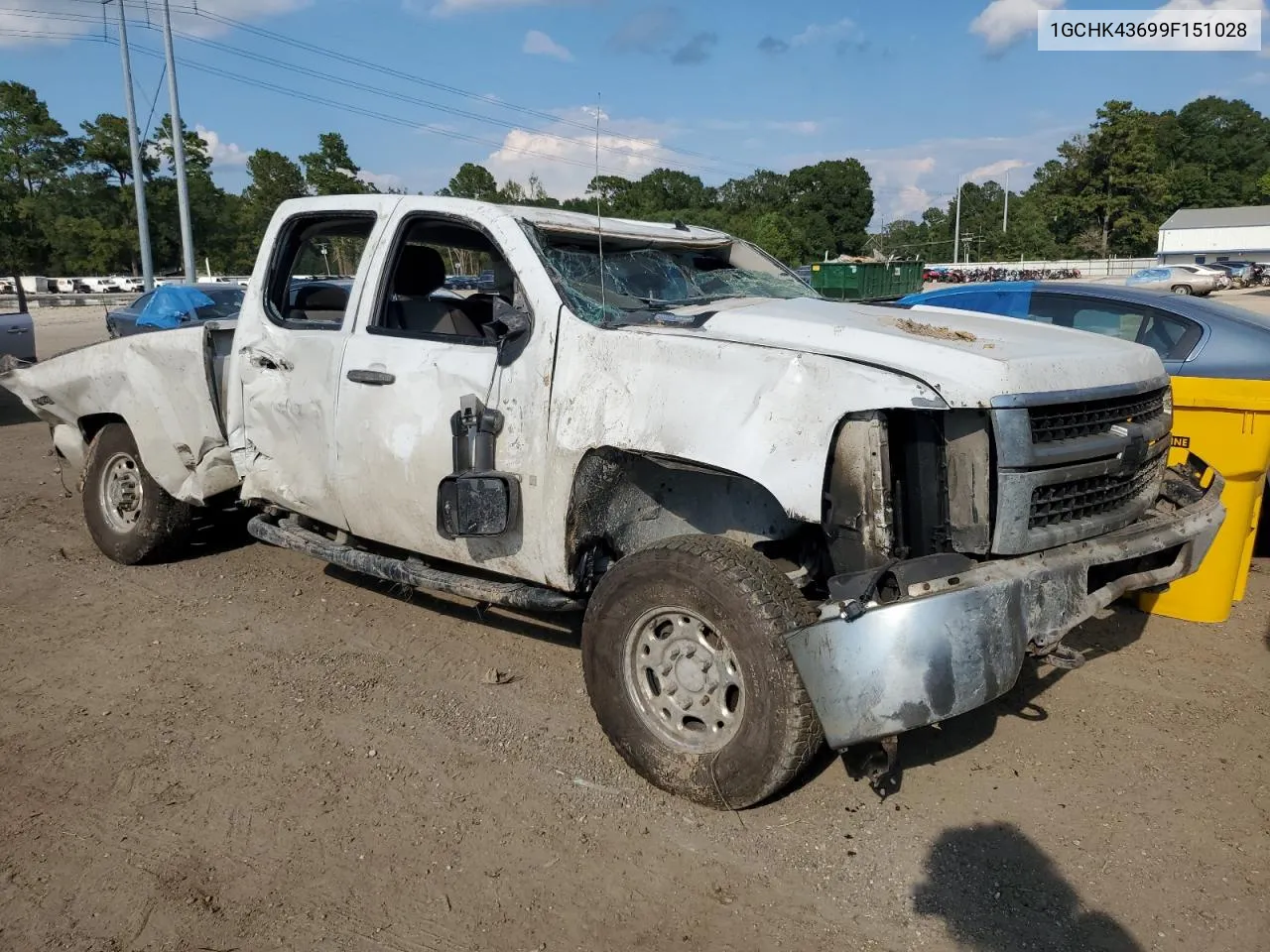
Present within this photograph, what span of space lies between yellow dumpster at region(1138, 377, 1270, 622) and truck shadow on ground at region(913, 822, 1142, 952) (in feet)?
7.90

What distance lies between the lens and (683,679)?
3.30 metres

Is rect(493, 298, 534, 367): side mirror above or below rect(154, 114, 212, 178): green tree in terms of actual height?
below

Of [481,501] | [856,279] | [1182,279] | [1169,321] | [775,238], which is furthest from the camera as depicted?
[775,238]

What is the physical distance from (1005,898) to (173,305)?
18.4 meters

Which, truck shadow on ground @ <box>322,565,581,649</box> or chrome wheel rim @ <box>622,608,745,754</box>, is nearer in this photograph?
chrome wheel rim @ <box>622,608,745,754</box>

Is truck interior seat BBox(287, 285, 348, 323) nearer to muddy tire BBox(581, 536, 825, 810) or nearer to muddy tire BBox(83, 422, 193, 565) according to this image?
muddy tire BBox(83, 422, 193, 565)

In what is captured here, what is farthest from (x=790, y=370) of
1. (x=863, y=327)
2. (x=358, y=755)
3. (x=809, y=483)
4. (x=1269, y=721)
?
(x=1269, y=721)

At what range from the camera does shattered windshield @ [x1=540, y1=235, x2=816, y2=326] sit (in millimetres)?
3711

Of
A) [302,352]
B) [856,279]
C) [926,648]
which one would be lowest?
[926,648]

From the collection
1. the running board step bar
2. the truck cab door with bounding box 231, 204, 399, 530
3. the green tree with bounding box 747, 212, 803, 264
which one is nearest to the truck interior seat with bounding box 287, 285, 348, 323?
the truck cab door with bounding box 231, 204, 399, 530

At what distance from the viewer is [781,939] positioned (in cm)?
267

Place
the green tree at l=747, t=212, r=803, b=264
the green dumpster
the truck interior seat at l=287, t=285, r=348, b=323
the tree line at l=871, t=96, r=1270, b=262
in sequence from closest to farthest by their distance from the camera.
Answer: the truck interior seat at l=287, t=285, r=348, b=323, the green dumpster, the green tree at l=747, t=212, r=803, b=264, the tree line at l=871, t=96, r=1270, b=262

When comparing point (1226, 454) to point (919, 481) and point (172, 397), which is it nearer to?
point (919, 481)

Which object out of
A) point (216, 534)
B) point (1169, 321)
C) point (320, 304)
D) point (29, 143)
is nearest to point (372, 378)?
point (320, 304)
